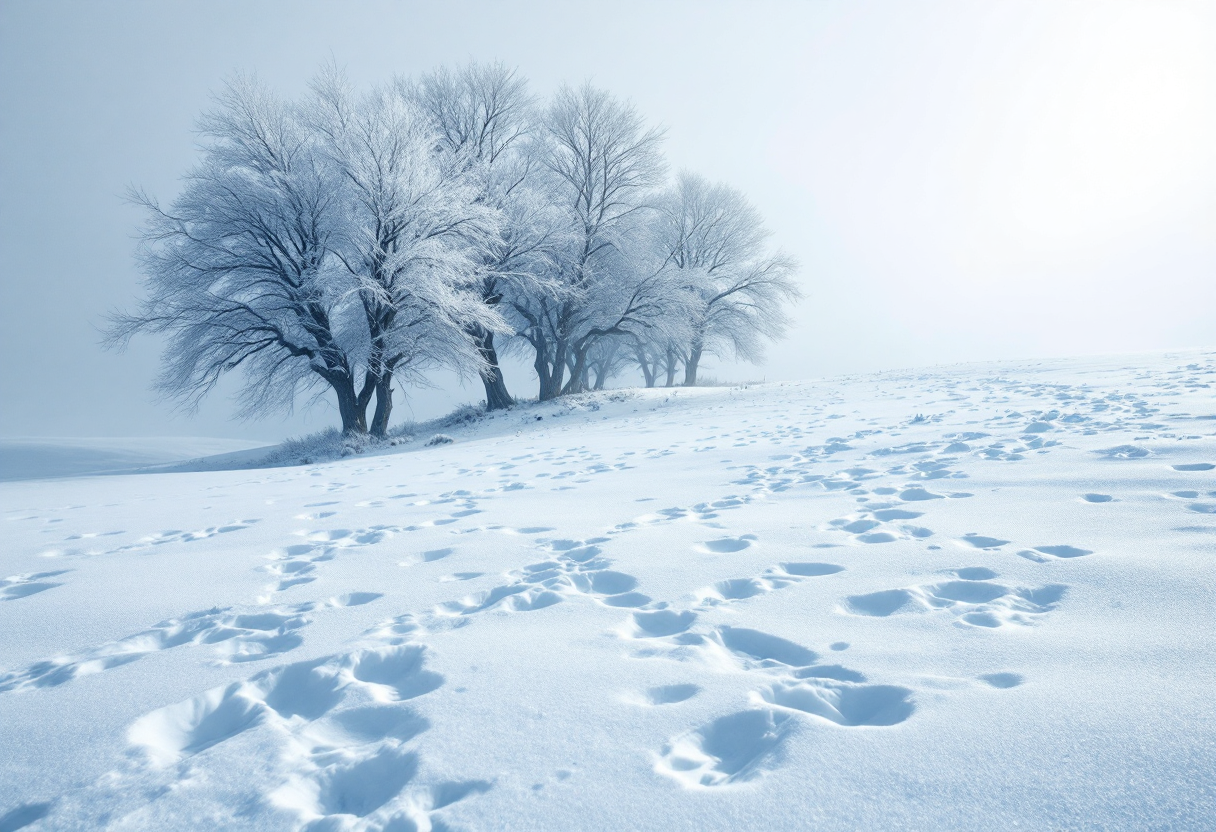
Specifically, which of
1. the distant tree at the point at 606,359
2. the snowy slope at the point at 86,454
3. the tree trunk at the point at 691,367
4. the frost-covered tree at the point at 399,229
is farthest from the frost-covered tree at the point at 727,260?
the snowy slope at the point at 86,454

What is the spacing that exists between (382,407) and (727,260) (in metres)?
15.9

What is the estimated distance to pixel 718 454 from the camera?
754cm

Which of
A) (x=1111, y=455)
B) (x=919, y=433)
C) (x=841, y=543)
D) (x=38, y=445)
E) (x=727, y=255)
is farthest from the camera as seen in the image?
(x=727, y=255)

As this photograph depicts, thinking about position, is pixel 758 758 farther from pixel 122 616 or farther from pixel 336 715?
pixel 122 616

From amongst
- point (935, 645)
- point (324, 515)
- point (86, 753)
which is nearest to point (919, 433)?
point (935, 645)

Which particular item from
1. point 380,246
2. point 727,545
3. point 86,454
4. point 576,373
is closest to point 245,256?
point 380,246

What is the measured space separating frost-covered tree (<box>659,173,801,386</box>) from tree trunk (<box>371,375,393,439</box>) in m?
12.1

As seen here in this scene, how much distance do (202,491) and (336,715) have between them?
7.24 m

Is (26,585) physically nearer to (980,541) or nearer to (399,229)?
(980,541)

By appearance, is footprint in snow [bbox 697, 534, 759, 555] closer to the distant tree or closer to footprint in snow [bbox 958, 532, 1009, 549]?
footprint in snow [bbox 958, 532, 1009, 549]

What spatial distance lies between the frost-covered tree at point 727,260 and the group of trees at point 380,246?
529cm

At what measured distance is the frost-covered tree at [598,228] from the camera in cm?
1945

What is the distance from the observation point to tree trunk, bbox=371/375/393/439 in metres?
16.7

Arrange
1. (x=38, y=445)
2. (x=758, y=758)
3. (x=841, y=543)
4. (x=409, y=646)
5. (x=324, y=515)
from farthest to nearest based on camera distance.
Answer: (x=38, y=445) < (x=324, y=515) < (x=841, y=543) < (x=409, y=646) < (x=758, y=758)
